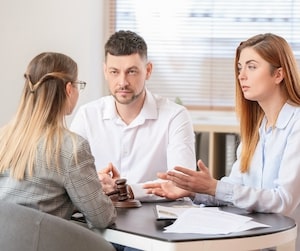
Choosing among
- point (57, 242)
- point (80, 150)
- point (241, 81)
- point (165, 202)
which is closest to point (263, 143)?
point (241, 81)

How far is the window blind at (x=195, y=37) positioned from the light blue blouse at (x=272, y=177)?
5.93 feet

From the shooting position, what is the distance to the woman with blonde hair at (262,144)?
2.30 metres

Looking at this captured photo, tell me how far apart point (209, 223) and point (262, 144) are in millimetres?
585

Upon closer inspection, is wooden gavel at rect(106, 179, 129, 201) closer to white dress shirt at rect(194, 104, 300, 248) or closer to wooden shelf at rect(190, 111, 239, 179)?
white dress shirt at rect(194, 104, 300, 248)

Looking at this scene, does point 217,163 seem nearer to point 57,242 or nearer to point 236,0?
point 236,0

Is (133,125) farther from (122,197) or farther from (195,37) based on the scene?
(195,37)

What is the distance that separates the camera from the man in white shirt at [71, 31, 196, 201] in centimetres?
292

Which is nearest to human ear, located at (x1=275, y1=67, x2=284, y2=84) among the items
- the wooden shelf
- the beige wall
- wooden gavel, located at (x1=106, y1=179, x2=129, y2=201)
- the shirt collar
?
the shirt collar

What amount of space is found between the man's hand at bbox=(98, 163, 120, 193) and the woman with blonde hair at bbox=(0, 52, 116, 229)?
1.12ft

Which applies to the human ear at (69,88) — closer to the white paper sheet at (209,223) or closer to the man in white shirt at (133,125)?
the white paper sheet at (209,223)

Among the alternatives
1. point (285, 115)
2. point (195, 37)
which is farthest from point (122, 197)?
point (195, 37)

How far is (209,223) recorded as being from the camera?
6.73 feet

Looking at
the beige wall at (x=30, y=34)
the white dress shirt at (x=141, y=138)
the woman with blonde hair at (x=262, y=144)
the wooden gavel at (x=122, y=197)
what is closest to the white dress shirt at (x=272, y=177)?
the woman with blonde hair at (x=262, y=144)

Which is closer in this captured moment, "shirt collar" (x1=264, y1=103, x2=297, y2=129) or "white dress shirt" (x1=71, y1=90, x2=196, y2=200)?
"shirt collar" (x1=264, y1=103, x2=297, y2=129)
